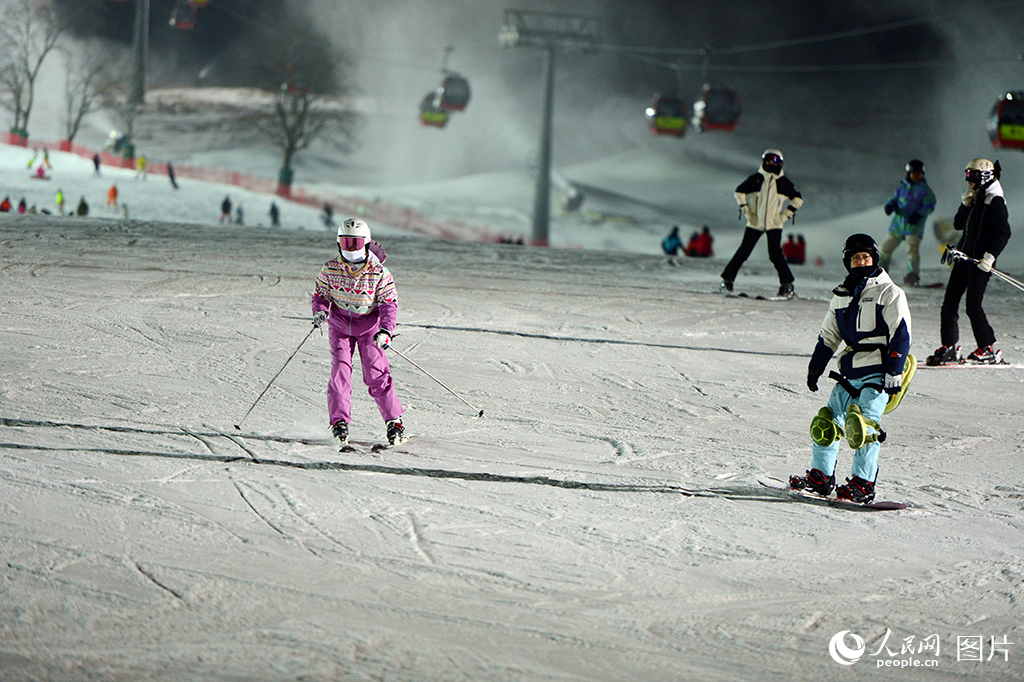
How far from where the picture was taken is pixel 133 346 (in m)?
8.34

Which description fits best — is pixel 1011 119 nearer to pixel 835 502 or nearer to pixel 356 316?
pixel 835 502

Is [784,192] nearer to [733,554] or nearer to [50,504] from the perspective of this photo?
[733,554]

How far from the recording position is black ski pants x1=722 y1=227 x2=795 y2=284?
1121 centimetres

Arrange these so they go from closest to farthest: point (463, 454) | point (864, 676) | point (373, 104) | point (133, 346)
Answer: point (864, 676) → point (463, 454) → point (133, 346) → point (373, 104)

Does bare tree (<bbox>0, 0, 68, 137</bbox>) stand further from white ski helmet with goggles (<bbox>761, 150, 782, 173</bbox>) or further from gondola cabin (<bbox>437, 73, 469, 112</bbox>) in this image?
white ski helmet with goggles (<bbox>761, 150, 782, 173</bbox>)

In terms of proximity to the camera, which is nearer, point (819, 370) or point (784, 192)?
point (819, 370)

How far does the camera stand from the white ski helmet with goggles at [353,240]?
578 cm

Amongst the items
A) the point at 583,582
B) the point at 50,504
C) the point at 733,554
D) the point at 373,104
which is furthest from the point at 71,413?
the point at 373,104

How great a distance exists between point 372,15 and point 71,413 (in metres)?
59.2

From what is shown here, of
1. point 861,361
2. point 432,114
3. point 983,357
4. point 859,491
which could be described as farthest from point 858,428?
point 432,114

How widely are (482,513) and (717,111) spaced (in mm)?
25461

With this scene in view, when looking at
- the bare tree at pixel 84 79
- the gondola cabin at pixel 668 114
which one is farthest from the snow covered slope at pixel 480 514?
the bare tree at pixel 84 79

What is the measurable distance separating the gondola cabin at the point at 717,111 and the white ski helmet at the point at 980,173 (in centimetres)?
2119

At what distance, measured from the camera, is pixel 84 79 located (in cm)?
5538
